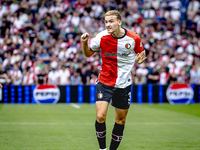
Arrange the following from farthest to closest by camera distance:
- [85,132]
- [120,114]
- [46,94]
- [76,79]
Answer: [76,79] → [46,94] → [85,132] → [120,114]

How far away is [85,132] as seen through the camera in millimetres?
8180

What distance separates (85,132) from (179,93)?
9166mm

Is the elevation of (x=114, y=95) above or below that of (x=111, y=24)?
below

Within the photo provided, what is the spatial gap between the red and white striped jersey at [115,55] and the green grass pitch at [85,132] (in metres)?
1.65

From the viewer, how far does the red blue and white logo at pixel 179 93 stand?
1620 cm

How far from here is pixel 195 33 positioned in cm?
2134

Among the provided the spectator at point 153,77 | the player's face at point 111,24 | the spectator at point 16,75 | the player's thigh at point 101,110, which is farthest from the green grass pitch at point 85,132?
the spectator at point 16,75

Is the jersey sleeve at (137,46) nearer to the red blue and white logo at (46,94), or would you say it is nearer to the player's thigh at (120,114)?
the player's thigh at (120,114)

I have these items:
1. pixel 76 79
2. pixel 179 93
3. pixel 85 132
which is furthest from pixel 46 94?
pixel 85 132

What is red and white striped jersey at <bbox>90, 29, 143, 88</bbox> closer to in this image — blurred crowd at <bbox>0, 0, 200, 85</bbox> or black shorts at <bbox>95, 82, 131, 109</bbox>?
black shorts at <bbox>95, 82, 131, 109</bbox>

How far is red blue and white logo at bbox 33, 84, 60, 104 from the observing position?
15609 mm

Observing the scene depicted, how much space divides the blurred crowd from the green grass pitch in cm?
506

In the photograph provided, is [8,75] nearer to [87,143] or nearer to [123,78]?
[87,143]

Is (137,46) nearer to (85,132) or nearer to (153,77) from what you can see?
(85,132)
